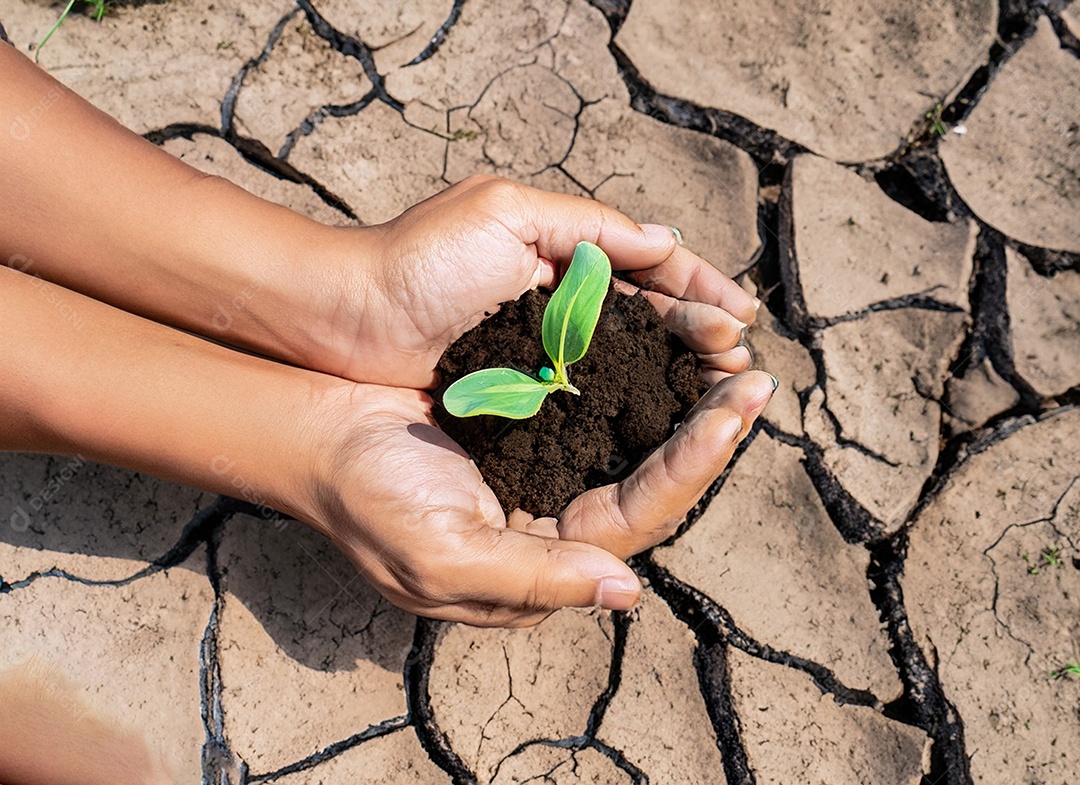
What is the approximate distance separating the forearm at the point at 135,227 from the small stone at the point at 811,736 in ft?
4.50

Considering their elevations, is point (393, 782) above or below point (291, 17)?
below

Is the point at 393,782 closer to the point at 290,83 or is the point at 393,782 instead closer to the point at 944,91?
the point at 290,83

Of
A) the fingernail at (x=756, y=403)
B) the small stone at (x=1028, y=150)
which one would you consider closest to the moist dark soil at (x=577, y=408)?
the fingernail at (x=756, y=403)

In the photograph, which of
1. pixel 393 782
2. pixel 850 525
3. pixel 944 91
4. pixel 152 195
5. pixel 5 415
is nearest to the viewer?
pixel 5 415

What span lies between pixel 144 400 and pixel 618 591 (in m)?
1.01

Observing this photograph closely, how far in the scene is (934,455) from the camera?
2053 millimetres

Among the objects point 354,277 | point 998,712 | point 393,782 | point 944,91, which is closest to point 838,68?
point 944,91

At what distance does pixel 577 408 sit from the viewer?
5.37ft

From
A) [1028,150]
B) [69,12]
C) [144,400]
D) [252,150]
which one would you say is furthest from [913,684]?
[69,12]

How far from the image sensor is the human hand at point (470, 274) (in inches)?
66.0

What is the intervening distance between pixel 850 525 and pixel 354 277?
4.48 feet

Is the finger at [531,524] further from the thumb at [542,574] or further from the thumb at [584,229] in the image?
the thumb at [584,229]

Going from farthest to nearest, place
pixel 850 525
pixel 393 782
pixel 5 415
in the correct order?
pixel 850 525 < pixel 393 782 < pixel 5 415

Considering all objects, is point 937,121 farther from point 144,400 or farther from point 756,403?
point 144,400
